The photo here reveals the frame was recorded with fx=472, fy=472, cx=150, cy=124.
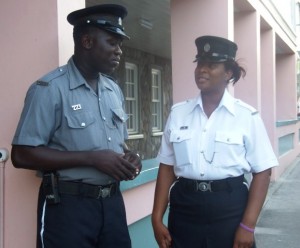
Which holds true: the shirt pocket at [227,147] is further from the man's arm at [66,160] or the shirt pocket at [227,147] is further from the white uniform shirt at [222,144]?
the man's arm at [66,160]

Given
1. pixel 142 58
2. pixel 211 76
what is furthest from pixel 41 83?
pixel 142 58

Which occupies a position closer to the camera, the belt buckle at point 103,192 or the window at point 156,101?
the belt buckle at point 103,192

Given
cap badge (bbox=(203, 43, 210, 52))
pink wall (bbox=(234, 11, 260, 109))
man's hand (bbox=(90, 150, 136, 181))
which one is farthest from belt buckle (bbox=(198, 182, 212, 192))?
pink wall (bbox=(234, 11, 260, 109))

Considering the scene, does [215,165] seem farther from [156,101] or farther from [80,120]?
[156,101]

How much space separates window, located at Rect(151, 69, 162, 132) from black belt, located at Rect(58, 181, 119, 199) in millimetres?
9859

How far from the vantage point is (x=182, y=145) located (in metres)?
2.68

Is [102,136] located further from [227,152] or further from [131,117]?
[131,117]

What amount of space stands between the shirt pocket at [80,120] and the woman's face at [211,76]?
685mm

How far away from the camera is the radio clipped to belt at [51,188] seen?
2307mm

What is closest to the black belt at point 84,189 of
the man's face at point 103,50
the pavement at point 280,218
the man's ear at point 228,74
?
the man's face at point 103,50

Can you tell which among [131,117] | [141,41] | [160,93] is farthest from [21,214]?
[160,93]

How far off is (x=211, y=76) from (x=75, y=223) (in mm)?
1113

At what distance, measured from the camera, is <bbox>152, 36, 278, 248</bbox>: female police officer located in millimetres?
2602

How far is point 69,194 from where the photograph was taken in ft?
7.72
